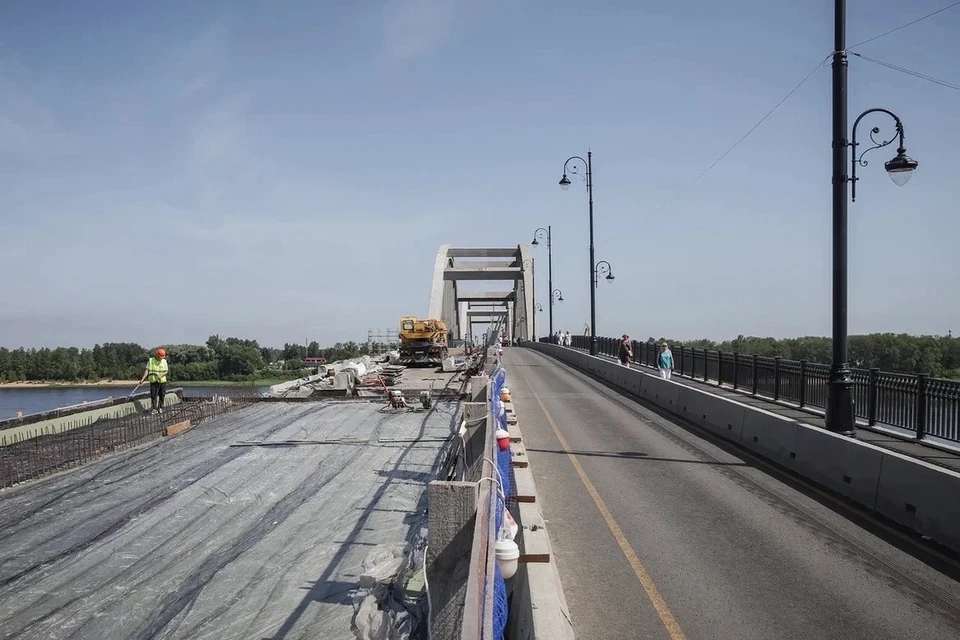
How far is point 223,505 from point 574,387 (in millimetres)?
18945

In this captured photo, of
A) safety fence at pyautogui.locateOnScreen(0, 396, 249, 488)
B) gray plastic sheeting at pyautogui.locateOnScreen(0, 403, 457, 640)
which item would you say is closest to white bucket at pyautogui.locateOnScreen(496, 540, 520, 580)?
gray plastic sheeting at pyautogui.locateOnScreen(0, 403, 457, 640)

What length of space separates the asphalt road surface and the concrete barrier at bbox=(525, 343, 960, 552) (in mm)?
328

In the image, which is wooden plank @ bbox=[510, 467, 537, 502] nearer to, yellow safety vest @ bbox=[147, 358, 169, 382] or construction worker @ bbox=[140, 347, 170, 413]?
construction worker @ bbox=[140, 347, 170, 413]

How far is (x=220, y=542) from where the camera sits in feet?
27.6

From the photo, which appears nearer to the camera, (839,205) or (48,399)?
(839,205)

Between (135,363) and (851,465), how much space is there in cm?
6712

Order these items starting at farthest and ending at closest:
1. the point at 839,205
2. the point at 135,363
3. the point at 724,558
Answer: the point at 135,363 → the point at 839,205 → the point at 724,558

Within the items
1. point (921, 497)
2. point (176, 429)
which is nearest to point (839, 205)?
point (921, 497)

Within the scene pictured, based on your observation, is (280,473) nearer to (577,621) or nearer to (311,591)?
(311,591)

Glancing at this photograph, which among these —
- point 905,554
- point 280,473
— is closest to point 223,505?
point 280,473

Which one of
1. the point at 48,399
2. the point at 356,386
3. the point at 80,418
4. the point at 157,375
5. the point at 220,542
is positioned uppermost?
the point at 157,375

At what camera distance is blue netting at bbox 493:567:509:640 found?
3967mm

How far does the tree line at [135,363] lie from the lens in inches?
2250

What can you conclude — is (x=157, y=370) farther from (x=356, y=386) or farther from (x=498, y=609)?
(x=498, y=609)
